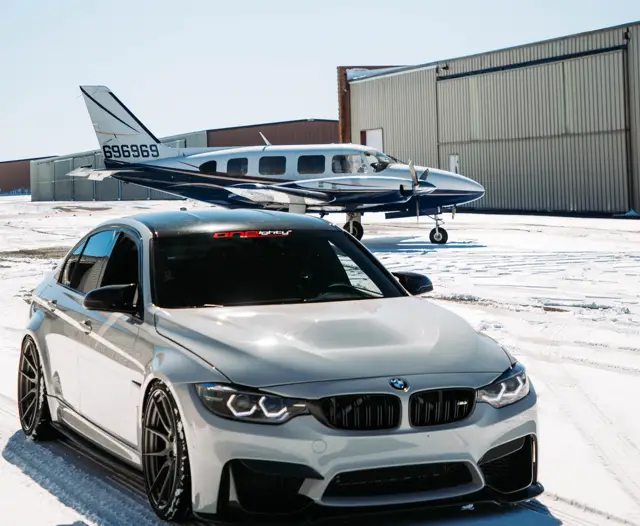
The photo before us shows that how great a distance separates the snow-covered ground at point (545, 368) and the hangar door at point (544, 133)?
18.0 meters

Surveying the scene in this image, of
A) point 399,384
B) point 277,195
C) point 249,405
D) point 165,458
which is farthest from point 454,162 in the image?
point 249,405

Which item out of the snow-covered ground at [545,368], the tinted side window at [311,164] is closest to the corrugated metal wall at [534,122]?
the tinted side window at [311,164]

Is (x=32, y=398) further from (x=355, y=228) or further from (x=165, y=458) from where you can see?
(x=355, y=228)

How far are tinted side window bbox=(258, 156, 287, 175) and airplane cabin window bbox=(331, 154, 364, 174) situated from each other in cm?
162

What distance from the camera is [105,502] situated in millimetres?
5285

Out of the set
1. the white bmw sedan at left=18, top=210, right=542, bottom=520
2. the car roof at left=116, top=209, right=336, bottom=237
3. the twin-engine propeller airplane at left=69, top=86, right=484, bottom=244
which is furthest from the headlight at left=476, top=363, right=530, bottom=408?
the twin-engine propeller airplane at left=69, top=86, right=484, bottom=244

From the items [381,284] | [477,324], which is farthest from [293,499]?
[477,324]

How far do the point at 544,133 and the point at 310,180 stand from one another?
19672mm

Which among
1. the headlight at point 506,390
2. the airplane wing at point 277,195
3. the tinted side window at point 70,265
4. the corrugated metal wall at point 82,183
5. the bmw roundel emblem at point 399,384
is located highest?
the corrugated metal wall at point 82,183

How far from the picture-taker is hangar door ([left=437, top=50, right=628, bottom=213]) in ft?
138

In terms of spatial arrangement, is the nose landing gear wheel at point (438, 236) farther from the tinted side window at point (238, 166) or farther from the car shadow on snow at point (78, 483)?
the car shadow on snow at point (78, 483)

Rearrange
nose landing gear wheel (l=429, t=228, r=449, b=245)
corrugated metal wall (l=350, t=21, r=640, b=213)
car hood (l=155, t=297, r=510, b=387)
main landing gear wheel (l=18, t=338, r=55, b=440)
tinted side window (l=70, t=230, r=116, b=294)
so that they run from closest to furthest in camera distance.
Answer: car hood (l=155, t=297, r=510, b=387), tinted side window (l=70, t=230, r=116, b=294), main landing gear wheel (l=18, t=338, r=55, b=440), nose landing gear wheel (l=429, t=228, r=449, b=245), corrugated metal wall (l=350, t=21, r=640, b=213)

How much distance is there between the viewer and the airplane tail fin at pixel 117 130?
34875 millimetres

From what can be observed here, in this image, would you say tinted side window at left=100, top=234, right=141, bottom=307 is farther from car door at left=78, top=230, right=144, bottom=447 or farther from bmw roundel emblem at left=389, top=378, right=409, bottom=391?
bmw roundel emblem at left=389, top=378, right=409, bottom=391
